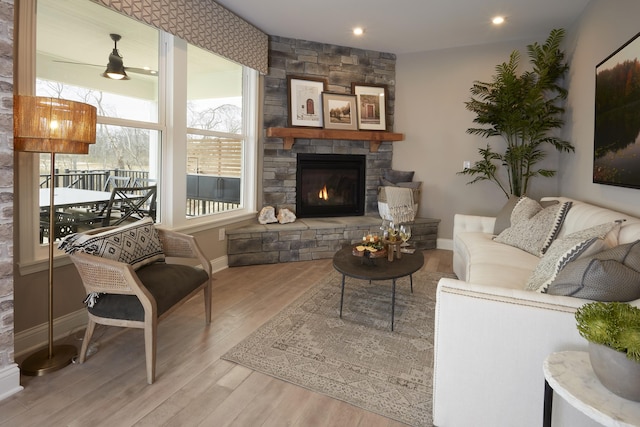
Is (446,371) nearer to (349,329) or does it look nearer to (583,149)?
(349,329)

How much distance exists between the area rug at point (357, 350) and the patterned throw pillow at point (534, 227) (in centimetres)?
83

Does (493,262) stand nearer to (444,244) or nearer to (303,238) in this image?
(303,238)

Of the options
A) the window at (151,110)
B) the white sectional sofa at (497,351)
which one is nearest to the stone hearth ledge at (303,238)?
the window at (151,110)

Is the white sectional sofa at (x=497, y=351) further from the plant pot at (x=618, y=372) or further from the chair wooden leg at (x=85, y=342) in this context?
the chair wooden leg at (x=85, y=342)

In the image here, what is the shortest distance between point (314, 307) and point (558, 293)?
71.5 inches

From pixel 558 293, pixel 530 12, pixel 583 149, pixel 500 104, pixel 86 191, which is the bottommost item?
pixel 558 293

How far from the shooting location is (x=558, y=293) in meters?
1.47

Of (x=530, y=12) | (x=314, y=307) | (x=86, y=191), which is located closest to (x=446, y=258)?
(x=314, y=307)

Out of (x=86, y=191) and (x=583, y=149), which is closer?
(x=86, y=191)

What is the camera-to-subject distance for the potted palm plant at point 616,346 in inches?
38.2

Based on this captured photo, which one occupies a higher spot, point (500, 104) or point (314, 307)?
point (500, 104)

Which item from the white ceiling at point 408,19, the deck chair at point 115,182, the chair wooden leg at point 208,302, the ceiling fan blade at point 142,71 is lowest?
the chair wooden leg at point 208,302

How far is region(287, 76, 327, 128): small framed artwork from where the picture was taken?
4574 mm

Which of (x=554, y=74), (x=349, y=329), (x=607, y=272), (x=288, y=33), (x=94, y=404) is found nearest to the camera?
(x=607, y=272)
